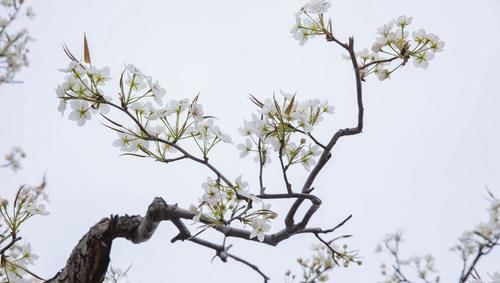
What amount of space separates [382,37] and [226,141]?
0.72 m

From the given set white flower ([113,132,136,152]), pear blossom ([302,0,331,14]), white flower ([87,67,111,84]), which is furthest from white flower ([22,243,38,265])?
pear blossom ([302,0,331,14])

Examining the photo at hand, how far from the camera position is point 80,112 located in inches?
60.4

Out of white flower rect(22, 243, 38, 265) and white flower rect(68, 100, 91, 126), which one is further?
white flower rect(22, 243, 38, 265)

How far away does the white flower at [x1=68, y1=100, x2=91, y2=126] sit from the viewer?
1509mm

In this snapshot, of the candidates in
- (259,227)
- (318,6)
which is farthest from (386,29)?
(259,227)

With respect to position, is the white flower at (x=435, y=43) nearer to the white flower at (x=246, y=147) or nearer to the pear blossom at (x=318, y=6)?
the pear blossom at (x=318, y=6)

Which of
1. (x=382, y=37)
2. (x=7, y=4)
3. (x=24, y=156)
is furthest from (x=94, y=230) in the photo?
(x=24, y=156)

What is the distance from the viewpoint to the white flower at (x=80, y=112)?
1509mm

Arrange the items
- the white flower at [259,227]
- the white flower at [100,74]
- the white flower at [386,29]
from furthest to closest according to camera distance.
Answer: the white flower at [386,29]
the white flower at [259,227]
the white flower at [100,74]

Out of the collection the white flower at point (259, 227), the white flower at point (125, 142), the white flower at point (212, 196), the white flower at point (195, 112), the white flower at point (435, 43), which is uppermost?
the white flower at point (435, 43)

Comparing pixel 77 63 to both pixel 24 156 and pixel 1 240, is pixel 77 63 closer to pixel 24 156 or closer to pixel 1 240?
pixel 1 240

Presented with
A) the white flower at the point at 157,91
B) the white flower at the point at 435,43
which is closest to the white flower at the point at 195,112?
the white flower at the point at 157,91

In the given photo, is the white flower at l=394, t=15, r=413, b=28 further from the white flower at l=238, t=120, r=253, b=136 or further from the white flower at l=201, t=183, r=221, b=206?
the white flower at l=201, t=183, r=221, b=206

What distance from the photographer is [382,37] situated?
1.73 metres
